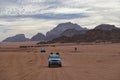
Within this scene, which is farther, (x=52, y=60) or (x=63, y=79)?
(x=52, y=60)

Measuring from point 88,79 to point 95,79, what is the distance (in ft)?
1.36

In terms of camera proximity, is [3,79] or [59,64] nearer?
[3,79]

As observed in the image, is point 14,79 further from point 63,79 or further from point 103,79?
point 103,79

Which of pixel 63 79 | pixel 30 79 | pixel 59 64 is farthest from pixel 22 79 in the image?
pixel 59 64

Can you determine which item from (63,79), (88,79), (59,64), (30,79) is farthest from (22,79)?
(59,64)

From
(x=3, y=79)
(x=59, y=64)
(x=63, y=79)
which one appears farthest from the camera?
(x=59, y=64)

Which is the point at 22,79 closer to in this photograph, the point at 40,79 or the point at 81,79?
the point at 40,79

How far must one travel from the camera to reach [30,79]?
22.2 metres

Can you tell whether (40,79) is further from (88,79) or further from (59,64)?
(59,64)

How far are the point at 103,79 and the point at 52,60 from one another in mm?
15183

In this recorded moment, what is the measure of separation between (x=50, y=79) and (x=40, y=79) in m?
0.83

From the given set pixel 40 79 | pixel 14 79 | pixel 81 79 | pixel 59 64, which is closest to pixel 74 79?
pixel 81 79

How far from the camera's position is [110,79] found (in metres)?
21.9

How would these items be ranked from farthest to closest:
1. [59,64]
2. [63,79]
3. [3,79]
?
1. [59,64]
2. [3,79]
3. [63,79]
